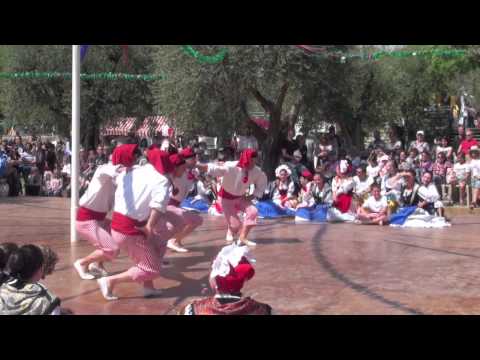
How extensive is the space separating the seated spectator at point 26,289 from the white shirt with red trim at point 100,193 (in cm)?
307

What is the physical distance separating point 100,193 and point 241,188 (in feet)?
10.0

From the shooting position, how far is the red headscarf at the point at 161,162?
6.86m

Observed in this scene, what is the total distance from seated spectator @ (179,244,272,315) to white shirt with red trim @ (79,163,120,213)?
3501 mm

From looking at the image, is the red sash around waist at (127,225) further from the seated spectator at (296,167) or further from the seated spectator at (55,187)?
the seated spectator at (55,187)

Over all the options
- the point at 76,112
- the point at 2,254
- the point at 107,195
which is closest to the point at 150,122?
the point at 76,112

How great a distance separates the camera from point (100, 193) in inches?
309

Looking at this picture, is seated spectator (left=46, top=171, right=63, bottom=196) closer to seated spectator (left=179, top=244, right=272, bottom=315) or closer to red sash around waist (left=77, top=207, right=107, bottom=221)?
red sash around waist (left=77, top=207, right=107, bottom=221)

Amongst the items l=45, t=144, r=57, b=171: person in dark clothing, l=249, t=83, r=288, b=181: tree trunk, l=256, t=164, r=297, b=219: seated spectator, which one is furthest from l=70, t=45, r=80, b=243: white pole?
l=45, t=144, r=57, b=171: person in dark clothing

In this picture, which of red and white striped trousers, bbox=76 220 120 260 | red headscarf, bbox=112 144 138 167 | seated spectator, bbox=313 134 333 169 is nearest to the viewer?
red headscarf, bbox=112 144 138 167

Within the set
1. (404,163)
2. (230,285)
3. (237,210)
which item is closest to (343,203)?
(404,163)

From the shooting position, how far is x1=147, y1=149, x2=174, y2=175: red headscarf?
6.86 meters

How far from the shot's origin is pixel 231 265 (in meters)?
4.48

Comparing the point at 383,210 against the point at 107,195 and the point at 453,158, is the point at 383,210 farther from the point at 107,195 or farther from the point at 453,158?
the point at 107,195
